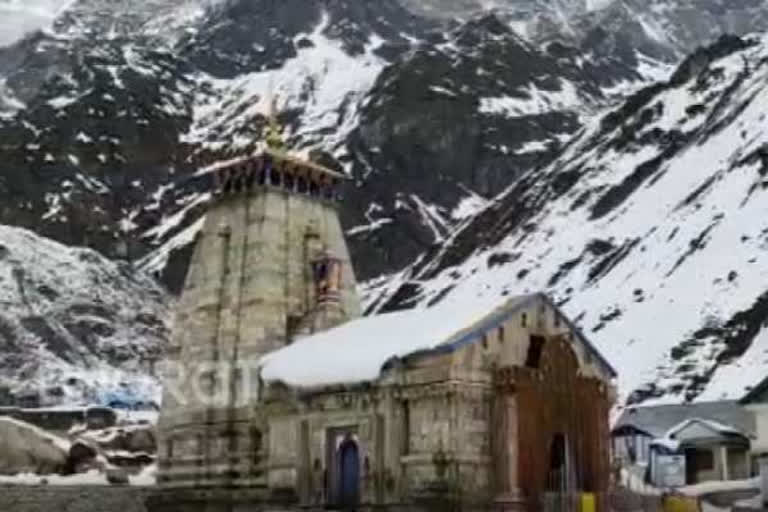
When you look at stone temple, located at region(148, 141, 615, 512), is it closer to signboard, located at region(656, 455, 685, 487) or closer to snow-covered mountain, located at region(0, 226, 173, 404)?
signboard, located at region(656, 455, 685, 487)

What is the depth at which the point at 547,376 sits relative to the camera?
2969 centimetres

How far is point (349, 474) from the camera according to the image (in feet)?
101

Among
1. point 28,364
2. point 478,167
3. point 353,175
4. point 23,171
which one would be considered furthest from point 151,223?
point 28,364

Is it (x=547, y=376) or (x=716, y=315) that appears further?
(x=716, y=315)

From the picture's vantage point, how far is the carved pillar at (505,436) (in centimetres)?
2844

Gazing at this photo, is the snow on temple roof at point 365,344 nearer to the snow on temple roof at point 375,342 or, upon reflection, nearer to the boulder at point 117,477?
the snow on temple roof at point 375,342

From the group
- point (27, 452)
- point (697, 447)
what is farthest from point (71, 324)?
point (697, 447)

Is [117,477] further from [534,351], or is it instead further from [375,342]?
[534,351]

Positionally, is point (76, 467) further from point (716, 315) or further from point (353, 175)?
point (353, 175)

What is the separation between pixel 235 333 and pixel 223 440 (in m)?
3.17

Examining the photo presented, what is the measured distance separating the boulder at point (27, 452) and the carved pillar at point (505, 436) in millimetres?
23789

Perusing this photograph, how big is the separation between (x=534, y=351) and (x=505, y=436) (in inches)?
106

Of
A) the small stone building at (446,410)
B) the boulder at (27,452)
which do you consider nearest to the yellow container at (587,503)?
the small stone building at (446,410)

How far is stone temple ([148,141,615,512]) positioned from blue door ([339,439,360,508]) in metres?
0.04
